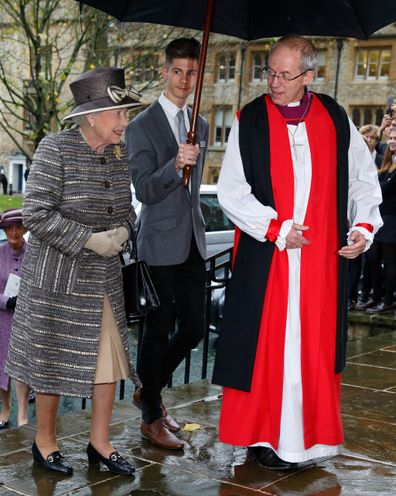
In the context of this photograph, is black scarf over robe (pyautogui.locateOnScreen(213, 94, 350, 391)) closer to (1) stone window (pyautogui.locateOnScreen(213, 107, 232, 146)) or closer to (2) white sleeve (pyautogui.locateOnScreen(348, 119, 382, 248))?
(2) white sleeve (pyautogui.locateOnScreen(348, 119, 382, 248))

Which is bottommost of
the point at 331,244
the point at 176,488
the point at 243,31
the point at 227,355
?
the point at 176,488

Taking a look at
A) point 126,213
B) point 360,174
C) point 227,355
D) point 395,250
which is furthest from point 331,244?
point 395,250

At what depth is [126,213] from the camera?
454 centimetres

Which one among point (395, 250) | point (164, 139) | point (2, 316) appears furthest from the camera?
point (395, 250)

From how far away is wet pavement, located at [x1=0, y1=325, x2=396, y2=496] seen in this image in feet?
14.0

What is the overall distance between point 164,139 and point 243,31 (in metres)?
0.97

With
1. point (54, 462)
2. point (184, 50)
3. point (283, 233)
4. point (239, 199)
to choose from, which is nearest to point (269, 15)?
point (184, 50)

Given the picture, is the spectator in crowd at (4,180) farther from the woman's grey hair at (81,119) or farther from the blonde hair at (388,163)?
the woman's grey hair at (81,119)

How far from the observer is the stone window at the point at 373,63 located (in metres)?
42.4

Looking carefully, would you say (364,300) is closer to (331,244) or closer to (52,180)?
(331,244)

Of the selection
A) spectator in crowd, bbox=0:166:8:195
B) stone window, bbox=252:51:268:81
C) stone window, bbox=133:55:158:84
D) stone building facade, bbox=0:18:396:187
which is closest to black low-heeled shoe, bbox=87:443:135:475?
stone window, bbox=133:55:158:84

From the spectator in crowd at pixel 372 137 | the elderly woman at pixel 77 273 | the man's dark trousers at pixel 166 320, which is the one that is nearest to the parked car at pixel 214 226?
the spectator in crowd at pixel 372 137

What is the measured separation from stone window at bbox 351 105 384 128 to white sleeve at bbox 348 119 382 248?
127ft

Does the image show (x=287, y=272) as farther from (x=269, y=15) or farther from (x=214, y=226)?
(x=214, y=226)
